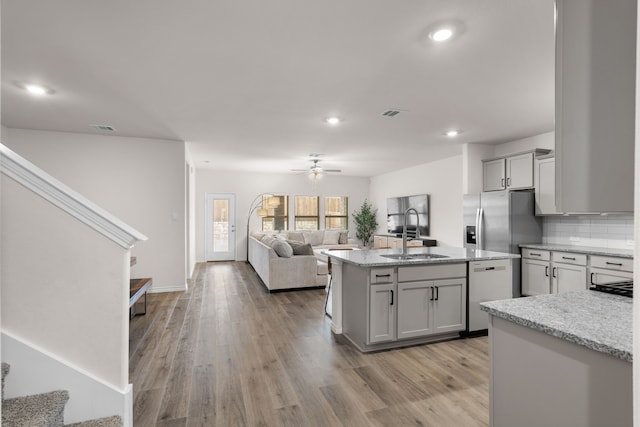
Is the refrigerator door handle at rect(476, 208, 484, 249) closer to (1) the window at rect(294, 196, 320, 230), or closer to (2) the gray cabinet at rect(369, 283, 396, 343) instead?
(2) the gray cabinet at rect(369, 283, 396, 343)

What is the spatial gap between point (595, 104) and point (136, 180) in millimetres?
5696

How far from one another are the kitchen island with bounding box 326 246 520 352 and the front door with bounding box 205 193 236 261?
6.05m

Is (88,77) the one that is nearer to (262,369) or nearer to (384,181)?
(262,369)

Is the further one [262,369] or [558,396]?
[262,369]

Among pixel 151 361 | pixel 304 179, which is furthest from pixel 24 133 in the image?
pixel 304 179

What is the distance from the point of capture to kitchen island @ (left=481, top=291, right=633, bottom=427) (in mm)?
1045

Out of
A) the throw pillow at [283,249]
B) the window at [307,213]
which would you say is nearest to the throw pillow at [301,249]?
the throw pillow at [283,249]

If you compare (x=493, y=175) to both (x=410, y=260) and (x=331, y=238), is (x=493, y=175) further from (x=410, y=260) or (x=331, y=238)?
(x=331, y=238)

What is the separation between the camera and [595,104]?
87cm

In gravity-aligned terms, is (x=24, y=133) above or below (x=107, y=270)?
above

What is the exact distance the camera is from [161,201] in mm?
5289

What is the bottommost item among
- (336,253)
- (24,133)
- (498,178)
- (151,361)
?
(151,361)

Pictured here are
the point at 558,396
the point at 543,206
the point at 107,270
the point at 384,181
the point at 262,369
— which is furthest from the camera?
the point at 384,181

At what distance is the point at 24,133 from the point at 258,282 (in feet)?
14.1
